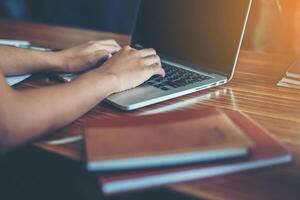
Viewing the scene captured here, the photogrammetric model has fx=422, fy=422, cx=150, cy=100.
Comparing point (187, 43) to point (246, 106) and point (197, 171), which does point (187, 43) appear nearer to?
point (246, 106)

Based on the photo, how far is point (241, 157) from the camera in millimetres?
690

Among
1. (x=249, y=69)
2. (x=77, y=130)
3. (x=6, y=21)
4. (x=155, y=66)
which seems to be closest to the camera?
(x=77, y=130)

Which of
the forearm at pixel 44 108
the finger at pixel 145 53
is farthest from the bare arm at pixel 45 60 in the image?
the forearm at pixel 44 108

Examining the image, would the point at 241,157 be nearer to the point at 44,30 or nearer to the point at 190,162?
the point at 190,162

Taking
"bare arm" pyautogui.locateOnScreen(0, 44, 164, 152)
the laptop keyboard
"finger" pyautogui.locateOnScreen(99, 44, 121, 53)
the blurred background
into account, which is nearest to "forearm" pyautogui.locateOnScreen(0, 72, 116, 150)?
"bare arm" pyautogui.locateOnScreen(0, 44, 164, 152)

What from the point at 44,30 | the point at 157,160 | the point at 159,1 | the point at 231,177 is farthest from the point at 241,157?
the point at 44,30

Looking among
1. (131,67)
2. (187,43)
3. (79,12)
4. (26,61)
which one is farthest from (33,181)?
(79,12)

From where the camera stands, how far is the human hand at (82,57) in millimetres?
1130

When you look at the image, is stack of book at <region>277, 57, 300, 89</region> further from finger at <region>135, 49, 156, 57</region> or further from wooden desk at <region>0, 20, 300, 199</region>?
finger at <region>135, 49, 156, 57</region>

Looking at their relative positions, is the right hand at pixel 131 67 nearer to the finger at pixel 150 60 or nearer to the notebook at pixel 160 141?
the finger at pixel 150 60

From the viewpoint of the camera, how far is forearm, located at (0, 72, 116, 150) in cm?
76

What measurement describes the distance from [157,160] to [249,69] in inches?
26.0

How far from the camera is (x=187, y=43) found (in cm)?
118

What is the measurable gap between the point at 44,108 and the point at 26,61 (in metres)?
0.37
